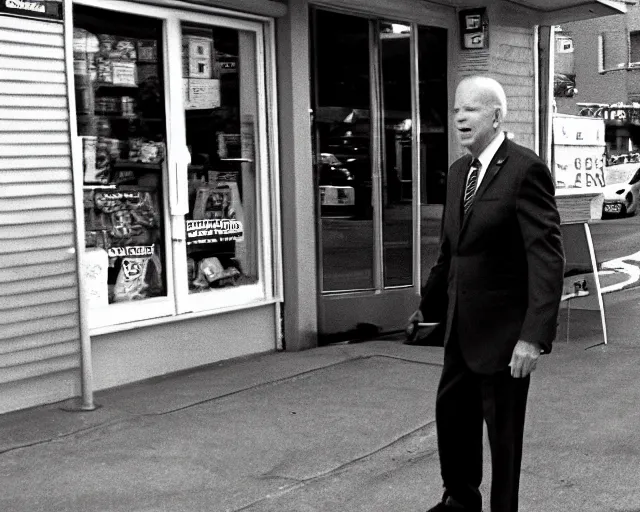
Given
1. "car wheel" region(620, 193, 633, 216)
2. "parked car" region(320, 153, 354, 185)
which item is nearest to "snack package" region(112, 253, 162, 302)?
"parked car" region(320, 153, 354, 185)

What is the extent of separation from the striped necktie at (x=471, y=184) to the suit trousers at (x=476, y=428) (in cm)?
57

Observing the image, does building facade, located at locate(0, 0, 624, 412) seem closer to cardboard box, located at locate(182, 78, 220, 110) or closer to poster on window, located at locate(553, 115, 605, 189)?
cardboard box, located at locate(182, 78, 220, 110)

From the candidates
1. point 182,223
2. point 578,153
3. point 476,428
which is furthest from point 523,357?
point 578,153

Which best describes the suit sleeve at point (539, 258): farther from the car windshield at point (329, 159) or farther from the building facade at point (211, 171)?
the car windshield at point (329, 159)

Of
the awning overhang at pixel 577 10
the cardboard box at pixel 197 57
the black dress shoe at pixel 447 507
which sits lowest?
the black dress shoe at pixel 447 507

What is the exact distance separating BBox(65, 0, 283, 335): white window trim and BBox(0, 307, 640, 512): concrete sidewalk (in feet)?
1.58

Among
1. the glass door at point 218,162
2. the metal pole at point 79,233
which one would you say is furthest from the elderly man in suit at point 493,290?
the glass door at point 218,162

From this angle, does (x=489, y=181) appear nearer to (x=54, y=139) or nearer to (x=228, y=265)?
(x=54, y=139)

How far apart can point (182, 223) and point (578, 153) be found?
4.23 m

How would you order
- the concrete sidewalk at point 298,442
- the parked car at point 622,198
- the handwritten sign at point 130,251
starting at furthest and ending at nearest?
the parked car at point 622,198
the handwritten sign at point 130,251
the concrete sidewalk at point 298,442

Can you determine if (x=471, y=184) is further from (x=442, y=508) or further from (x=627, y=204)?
(x=627, y=204)

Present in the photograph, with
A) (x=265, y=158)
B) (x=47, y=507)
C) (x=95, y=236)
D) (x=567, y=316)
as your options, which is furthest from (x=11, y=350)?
(x=567, y=316)

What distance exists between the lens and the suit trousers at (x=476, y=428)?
4.01 metres

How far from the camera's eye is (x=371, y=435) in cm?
577
